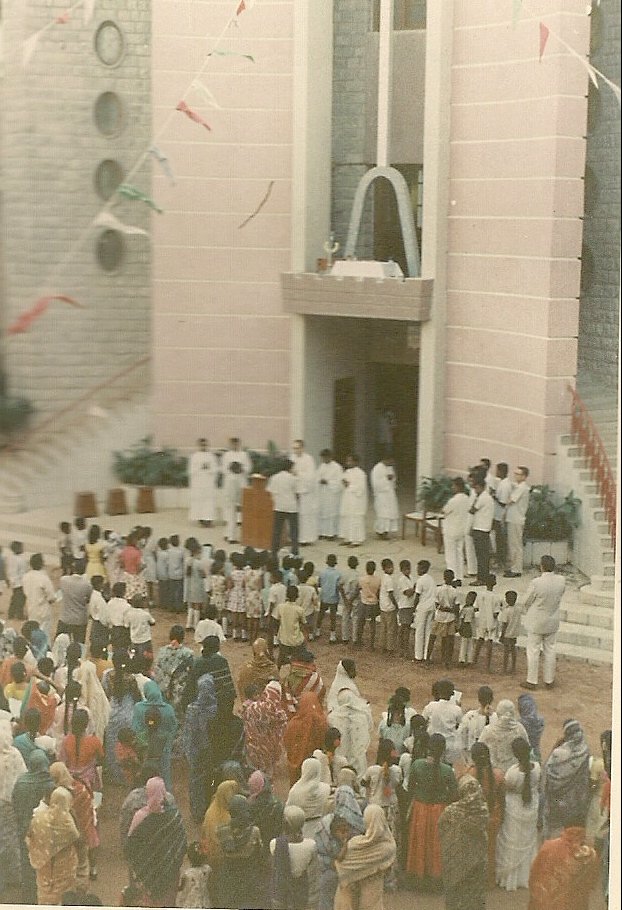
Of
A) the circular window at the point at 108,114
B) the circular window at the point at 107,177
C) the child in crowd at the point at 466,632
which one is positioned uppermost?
the circular window at the point at 108,114

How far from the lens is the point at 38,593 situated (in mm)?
7590

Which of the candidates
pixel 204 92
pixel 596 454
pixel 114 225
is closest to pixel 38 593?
pixel 114 225

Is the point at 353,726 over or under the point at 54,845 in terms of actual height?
over

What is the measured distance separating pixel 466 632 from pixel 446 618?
13 cm

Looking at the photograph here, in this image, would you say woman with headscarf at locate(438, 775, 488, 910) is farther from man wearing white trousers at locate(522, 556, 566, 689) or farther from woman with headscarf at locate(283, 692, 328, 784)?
woman with headscarf at locate(283, 692, 328, 784)

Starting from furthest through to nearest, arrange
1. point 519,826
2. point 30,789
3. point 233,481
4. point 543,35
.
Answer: point 233,481
point 30,789
point 519,826
point 543,35

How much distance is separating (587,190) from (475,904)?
3739 mm

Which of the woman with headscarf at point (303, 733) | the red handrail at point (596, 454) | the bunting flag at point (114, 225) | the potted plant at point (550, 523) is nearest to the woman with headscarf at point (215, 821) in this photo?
the woman with headscarf at point (303, 733)

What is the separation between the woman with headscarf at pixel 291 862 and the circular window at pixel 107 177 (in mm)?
3402

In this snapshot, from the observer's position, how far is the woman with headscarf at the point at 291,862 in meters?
7.25

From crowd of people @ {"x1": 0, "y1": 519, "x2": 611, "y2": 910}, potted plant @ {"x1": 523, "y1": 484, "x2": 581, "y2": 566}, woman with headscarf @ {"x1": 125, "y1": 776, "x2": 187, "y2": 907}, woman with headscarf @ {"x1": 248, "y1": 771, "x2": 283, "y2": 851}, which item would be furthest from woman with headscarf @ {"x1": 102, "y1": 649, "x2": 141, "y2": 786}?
potted plant @ {"x1": 523, "y1": 484, "x2": 581, "y2": 566}

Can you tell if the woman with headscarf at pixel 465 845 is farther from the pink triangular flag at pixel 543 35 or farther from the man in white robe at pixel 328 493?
the pink triangular flag at pixel 543 35

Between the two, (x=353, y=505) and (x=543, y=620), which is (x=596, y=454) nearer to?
(x=543, y=620)

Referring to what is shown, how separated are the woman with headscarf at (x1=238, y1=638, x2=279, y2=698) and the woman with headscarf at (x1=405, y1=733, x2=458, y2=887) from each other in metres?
0.89
